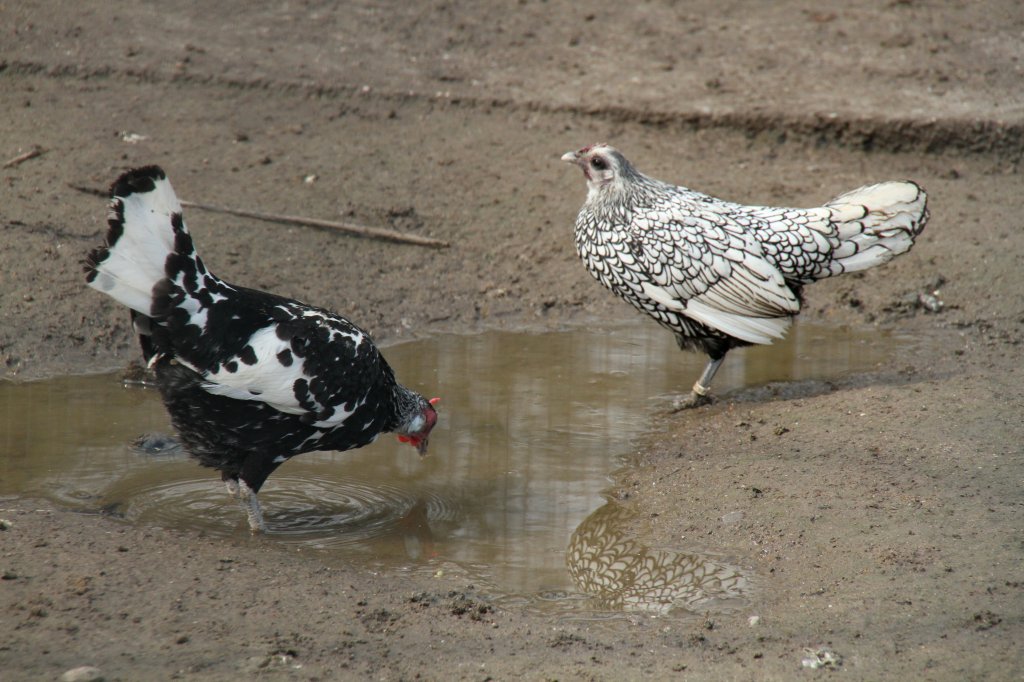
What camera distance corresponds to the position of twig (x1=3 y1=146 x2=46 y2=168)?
818cm

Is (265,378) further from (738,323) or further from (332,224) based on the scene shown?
(332,224)

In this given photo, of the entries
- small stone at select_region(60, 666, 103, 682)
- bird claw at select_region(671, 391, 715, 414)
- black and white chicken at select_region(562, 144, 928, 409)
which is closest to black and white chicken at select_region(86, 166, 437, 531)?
small stone at select_region(60, 666, 103, 682)

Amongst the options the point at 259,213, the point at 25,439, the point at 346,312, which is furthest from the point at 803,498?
the point at 259,213

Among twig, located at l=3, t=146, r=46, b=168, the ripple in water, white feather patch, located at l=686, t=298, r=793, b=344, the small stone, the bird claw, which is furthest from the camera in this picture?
twig, located at l=3, t=146, r=46, b=168

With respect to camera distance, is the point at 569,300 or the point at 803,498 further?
the point at 569,300

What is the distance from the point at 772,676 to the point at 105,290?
305 centimetres

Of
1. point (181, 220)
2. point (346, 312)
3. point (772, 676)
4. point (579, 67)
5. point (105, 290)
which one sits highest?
point (579, 67)

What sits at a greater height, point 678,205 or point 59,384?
point 678,205

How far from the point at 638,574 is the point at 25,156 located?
6.10 m

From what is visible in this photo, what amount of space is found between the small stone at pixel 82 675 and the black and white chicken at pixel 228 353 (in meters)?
1.43

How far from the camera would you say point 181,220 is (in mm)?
4629

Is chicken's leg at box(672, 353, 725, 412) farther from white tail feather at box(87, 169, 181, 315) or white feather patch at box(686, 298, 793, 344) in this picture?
white tail feather at box(87, 169, 181, 315)

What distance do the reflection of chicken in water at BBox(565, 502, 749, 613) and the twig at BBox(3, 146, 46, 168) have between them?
18.3 feet

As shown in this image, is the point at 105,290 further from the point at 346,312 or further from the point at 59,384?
the point at 346,312
